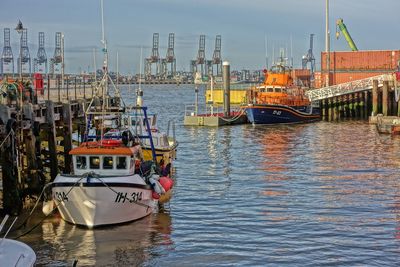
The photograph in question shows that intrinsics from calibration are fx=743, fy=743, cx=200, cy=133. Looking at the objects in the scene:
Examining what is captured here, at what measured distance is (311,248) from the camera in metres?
18.5

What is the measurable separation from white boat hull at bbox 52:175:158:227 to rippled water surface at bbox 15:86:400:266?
0.34 m

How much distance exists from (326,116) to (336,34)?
68.1ft

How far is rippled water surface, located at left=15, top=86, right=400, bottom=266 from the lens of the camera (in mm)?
17859

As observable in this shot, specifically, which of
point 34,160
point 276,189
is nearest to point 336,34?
point 276,189

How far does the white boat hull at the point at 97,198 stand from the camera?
1966cm

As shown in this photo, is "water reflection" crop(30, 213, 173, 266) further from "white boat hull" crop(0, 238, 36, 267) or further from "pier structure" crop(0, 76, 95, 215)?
"white boat hull" crop(0, 238, 36, 267)

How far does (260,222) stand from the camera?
2155cm

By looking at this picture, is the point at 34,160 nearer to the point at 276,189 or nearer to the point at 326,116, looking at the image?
the point at 276,189

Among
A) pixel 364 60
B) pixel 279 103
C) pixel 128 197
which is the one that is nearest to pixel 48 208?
pixel 128 197

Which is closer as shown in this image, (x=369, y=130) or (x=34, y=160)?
(x=34, y=160)

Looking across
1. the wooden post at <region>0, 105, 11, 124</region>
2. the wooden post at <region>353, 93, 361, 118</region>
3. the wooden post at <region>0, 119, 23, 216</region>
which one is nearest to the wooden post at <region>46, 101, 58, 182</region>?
the wooden post at <region>0, 119, 23, 216</region>

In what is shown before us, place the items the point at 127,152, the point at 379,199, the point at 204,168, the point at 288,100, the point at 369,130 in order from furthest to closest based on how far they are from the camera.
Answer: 1. the point at 288,100
2. the point at 369,130
3. the point at 204,168
4. the point at 379,199
5. the point at 127,152

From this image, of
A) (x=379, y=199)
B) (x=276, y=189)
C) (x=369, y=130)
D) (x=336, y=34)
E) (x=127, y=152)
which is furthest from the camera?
(x=336, y=34)

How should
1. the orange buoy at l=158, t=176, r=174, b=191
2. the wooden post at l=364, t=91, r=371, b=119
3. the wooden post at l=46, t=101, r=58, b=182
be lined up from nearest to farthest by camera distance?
the orange buoy at l=158, t=176, r=174, b=191
the wooden post at l=46, t=101, r=58, b=182
the wooden post at l=364, t=91, r=371, b=119
